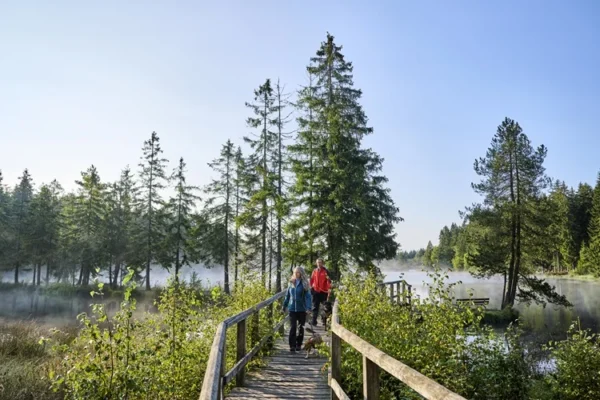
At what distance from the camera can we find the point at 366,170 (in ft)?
94.2

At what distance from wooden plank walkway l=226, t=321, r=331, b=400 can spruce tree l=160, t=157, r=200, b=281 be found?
34594 millimetres

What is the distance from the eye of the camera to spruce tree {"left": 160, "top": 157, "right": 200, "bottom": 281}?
43.0 m

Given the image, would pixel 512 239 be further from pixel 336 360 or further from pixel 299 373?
pixel 336 360

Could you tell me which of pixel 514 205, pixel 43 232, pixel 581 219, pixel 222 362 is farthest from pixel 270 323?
pixel 581 219

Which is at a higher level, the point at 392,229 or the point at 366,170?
the point at 366,170

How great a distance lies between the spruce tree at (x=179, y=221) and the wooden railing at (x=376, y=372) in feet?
126

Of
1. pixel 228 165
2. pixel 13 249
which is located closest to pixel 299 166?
pixel 228 165

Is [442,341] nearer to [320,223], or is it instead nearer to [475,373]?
[475,373]

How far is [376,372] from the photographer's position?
3832 mm

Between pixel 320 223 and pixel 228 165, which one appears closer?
pixel 320 223

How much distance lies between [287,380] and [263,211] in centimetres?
2238

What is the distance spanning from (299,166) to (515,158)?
18698 mm

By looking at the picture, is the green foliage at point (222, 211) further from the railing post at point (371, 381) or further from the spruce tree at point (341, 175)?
Answer: the railing post at point (371, 381)

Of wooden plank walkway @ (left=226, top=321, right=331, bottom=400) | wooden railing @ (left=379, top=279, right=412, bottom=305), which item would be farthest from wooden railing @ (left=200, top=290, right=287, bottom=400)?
wooden railing @ (left=379, top=279, right=412, bottom=305)
